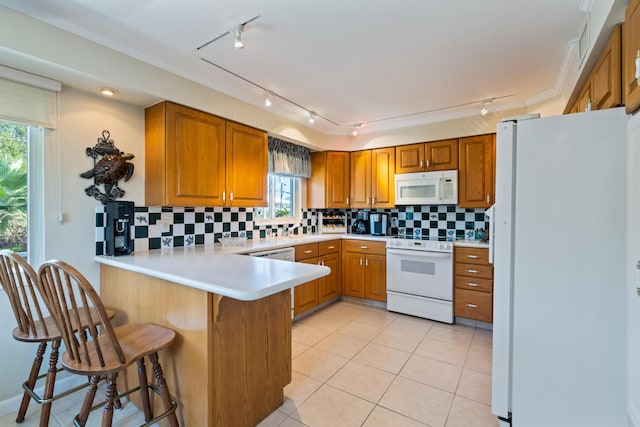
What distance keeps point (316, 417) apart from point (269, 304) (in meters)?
0.74

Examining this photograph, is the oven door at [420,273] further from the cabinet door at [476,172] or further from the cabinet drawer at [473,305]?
the cabinet door at [476,172]

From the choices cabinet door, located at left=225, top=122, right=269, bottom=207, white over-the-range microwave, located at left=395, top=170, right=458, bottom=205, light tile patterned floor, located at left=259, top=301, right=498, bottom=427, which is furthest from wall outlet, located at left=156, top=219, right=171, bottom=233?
white over-the-range microwave, located at left=395, top=170, right=458, bottom=205

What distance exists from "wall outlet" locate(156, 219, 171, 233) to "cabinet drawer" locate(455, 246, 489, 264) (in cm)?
299

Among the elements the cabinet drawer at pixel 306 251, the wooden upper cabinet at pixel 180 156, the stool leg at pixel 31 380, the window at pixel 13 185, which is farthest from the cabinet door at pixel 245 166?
the stool leg at pixel 31 380

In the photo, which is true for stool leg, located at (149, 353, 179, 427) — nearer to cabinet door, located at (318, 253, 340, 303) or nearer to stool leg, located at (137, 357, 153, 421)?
stool leg, located at (137, 357, 153, 421)

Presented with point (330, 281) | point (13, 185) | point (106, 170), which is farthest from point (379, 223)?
point (13, 185)

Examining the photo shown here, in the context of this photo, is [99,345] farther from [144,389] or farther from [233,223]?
[233,223]

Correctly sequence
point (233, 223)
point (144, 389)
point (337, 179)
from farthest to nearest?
1. point (337, 179)
2. point (233, 223)
3. point (144, 389)

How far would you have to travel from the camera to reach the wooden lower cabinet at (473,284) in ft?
9.74

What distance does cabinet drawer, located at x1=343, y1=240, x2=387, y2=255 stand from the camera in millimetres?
3615

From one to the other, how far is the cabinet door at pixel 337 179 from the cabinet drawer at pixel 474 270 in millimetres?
1688

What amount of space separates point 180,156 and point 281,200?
1.71 metres

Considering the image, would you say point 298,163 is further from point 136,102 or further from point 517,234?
point 517,234

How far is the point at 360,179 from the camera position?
4062mm
